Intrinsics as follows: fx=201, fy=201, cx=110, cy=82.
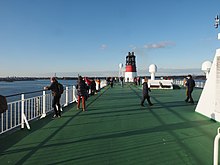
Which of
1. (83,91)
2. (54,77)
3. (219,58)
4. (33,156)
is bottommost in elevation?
(33,156)

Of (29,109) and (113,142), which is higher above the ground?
(29,109)

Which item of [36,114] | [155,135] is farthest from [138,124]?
[36,114]

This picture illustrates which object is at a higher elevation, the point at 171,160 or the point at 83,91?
the point at 83,91

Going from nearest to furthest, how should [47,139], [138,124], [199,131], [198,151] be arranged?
1. [198,151]
2. [47,139]
3. [199,131]
4. [138,124]

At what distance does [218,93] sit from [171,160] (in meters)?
3.96

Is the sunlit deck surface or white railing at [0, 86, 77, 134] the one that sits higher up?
white railing at [0, 86, 77, 134]

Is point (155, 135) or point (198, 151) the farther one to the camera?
point (155, 135)

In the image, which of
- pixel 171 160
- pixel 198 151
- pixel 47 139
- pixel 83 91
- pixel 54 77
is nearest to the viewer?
pixel 171 160

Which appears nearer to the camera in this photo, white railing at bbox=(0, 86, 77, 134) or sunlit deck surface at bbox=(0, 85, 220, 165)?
sunlit deck surface at bbox=(0, 85, 220, 165)

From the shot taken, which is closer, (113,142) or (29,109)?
(113,142)

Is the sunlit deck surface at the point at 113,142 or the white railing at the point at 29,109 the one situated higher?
the white railing at the point at 29,109

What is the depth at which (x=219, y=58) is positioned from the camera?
656cm

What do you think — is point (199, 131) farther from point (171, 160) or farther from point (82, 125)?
point (82, 125)

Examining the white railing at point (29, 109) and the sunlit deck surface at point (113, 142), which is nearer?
the sunlit deck surface at point (113, 142)
